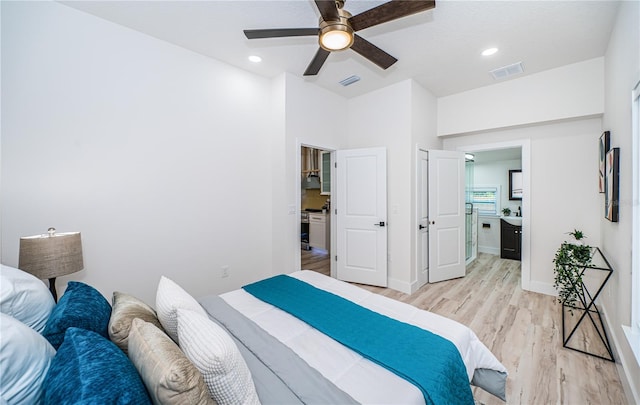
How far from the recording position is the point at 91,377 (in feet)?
2.35

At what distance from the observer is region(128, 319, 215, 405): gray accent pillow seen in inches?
30.4

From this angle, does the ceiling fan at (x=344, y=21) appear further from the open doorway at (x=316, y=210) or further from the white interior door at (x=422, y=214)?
the open doorway at (x=316, y=210)

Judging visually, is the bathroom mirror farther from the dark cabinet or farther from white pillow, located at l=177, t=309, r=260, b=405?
white pillow, located at l=177, t=309, r=260, b=405

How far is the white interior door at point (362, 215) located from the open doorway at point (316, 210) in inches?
42.7

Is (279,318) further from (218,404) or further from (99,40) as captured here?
(99,40)

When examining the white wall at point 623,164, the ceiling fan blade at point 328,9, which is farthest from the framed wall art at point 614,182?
the ceiling fan blade at point 328,9

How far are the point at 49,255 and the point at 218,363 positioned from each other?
161 cm

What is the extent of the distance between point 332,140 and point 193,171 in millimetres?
2078

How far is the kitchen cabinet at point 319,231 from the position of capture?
5672 mm

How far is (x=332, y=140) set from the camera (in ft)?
13.0

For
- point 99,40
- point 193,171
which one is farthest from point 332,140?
point 99,40

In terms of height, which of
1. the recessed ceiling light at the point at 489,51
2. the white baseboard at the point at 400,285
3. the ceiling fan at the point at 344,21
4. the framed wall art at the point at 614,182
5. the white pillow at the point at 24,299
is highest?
the recessed ceiling light at the point at 489,51

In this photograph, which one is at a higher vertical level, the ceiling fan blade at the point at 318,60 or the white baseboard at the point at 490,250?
the ceiling fan blade at the point at 318,60

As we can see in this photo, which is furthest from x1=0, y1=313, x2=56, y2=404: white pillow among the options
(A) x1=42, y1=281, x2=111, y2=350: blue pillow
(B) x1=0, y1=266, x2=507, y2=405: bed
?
(A) x1=42, y1=281, x2=111, y2=350: blue pillow
